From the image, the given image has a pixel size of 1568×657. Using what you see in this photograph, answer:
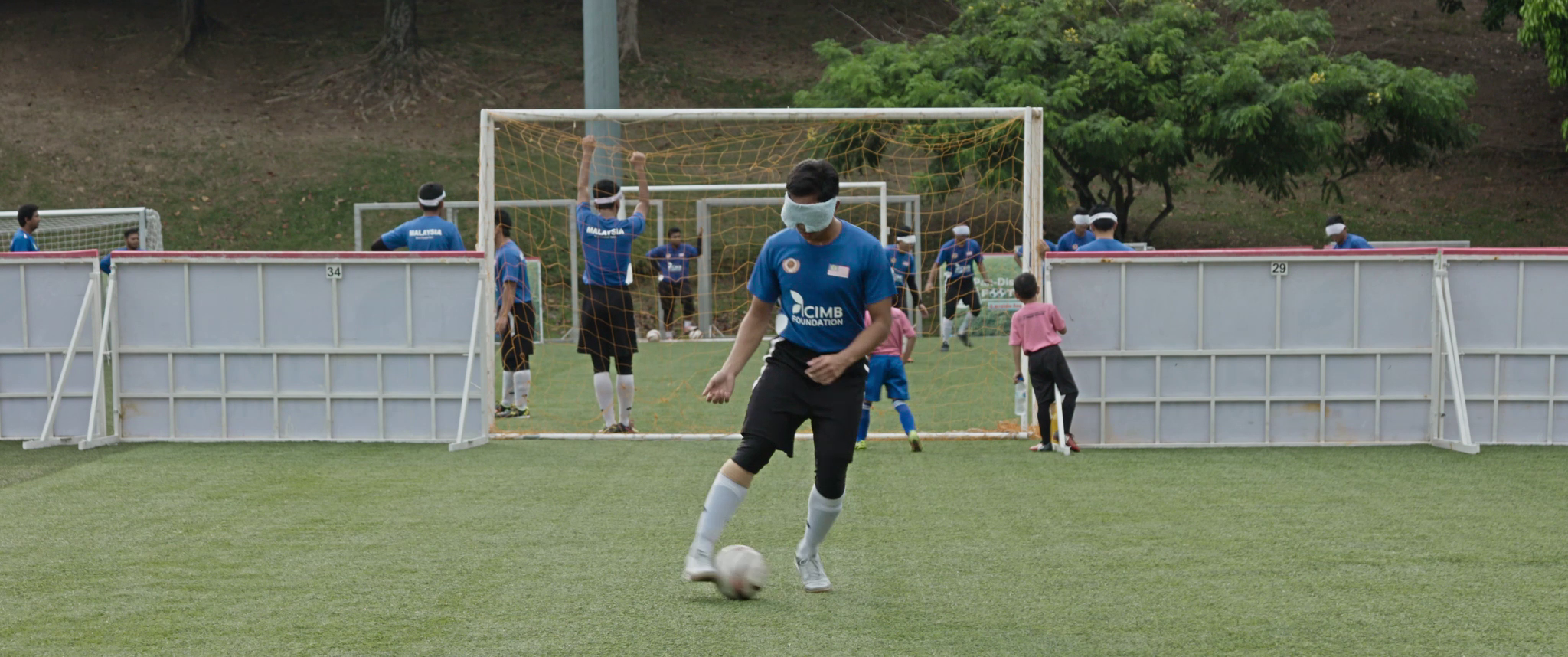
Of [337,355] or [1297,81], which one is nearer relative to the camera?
[337,355]

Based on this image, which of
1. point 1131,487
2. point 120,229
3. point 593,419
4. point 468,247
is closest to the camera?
point 1131,487

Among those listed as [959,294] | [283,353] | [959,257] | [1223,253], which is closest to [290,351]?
[283,353]

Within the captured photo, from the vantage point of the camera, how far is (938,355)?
1823cm

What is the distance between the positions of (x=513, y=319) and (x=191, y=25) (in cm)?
2659

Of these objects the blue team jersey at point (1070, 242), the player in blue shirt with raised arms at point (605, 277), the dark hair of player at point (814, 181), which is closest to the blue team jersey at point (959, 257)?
the blue team jersey at point (1070, 242)

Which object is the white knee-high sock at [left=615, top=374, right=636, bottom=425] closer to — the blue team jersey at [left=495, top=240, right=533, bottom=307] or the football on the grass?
the blue team jersey at [left=495, top=240, right=533, bottom=307]

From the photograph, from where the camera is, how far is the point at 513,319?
A: 1202 centimetres

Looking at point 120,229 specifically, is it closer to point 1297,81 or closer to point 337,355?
point 337,355

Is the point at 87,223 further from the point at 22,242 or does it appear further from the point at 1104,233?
the point at 1104,233

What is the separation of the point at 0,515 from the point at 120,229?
16536 mm

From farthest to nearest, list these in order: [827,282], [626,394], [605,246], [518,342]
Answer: [518,342] → [626,394] → [605,246] → [827,282]

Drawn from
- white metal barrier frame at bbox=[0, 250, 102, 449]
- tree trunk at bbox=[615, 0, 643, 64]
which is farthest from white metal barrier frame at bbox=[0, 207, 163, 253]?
tree trunk at bbox=[615, 0, 643, 64]

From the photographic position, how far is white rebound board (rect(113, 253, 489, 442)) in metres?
10.1

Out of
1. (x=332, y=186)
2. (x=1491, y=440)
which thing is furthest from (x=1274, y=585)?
(x=332, y=186)
